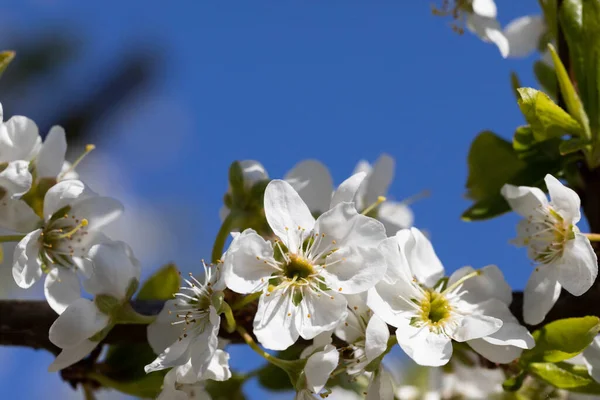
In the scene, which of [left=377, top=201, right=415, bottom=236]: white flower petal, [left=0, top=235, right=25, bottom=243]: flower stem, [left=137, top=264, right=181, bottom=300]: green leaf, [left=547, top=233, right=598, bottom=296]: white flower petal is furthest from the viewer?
[left=377, top=201, right=415, bottom=236]: white flower petal

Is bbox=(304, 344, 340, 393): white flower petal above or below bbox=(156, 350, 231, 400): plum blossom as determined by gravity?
above

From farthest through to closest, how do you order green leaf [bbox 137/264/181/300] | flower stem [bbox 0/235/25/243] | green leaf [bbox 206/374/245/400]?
green leaf [bbox 206/374/245/400] < green leaf [bbox 137/264/181/300] < flower stem [bbox 0/235/25/243]

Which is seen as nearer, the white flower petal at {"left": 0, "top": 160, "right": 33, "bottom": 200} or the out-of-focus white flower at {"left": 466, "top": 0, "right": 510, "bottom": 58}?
the white flower petal at {"left": 0, "top": 160, "right": 33, "bottom": 200}

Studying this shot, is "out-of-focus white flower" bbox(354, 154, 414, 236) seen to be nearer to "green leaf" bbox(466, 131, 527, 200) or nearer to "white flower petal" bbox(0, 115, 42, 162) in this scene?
"green leaf" bbox(466, 131, 527, 200)

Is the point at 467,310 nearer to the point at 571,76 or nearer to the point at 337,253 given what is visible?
the point at 337,253

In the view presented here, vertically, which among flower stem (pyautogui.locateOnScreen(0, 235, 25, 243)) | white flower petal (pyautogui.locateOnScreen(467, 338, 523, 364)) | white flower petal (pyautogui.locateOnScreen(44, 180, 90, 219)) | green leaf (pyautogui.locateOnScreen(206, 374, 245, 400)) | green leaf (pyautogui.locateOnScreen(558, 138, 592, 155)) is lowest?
green leaf (pyautogui.locateOnScreen(206, 374, 245, 400))

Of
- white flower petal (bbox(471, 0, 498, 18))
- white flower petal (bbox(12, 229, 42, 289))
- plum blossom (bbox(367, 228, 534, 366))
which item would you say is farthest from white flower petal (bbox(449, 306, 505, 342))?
white flower petal (bbox(471, 0, 498, 18))

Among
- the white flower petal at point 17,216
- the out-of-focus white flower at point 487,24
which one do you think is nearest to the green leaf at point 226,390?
the white flower petal at point 17,216
